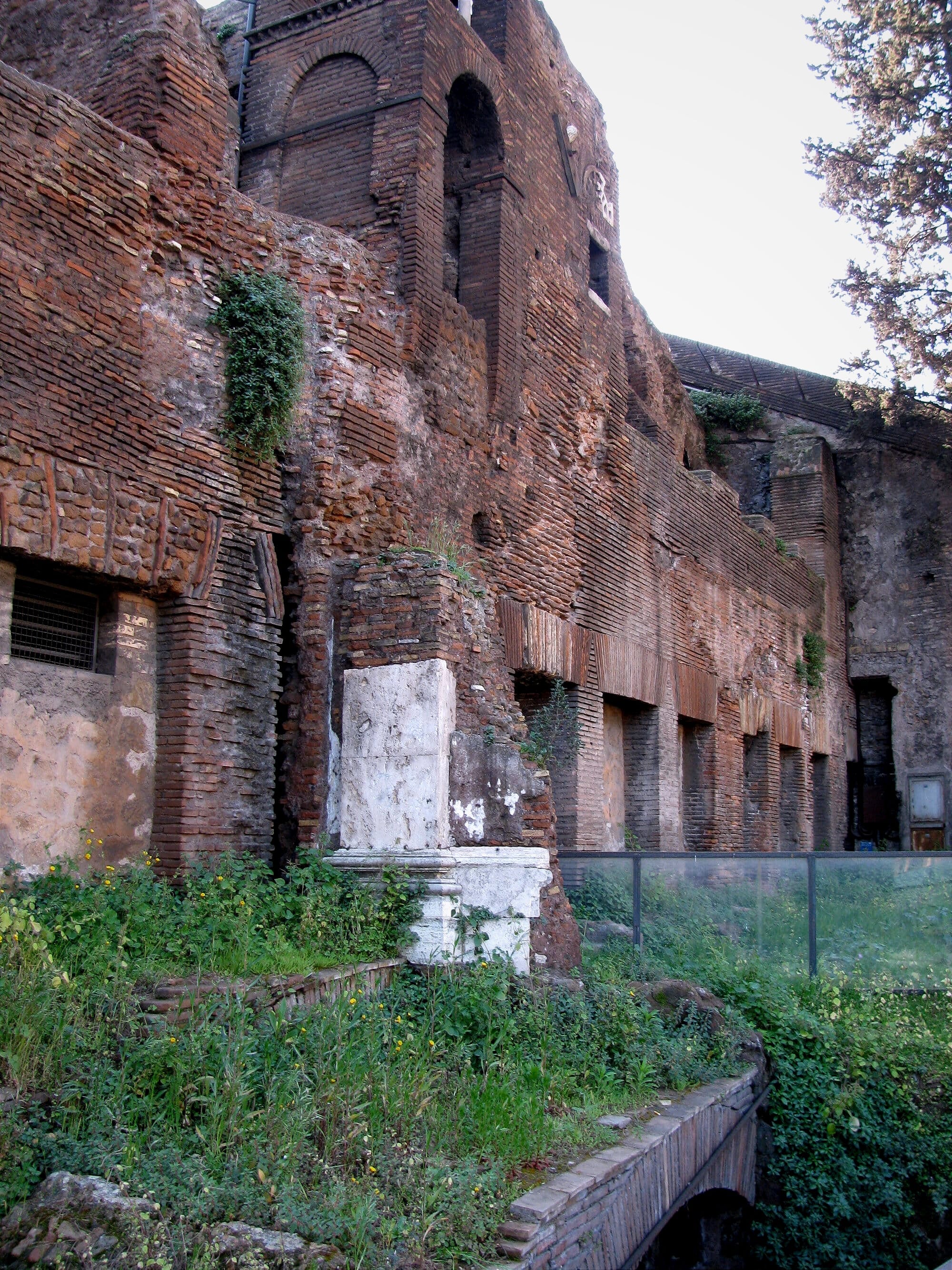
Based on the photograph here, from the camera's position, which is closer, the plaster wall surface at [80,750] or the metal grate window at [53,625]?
the plaster wall surface at [80,750]

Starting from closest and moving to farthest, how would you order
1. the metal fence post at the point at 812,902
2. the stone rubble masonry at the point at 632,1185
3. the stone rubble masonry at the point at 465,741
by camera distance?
1. the stone rubble masonry at the point at 632,1185
2. the stone rubble masonry at the point at 465,741
3. the metal fence post at the point at 812,902

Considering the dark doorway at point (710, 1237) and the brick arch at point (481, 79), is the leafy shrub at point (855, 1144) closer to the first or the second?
the dark doorway at point (710, 1237)

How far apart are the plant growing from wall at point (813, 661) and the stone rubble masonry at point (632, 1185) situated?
1280cm

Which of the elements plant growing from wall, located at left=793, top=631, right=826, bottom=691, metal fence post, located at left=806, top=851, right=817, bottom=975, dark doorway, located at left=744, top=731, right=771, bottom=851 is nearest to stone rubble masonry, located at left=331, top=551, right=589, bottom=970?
metal fence post, located at left=806, top=851, right=817, bottom=975

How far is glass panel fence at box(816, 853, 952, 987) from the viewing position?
8.12 metres

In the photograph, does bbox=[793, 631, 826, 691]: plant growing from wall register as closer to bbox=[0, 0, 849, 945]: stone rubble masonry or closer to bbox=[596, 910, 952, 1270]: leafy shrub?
bbox=[0, 0, 849, 945]: stone rubble masonry

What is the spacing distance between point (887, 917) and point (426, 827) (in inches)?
141

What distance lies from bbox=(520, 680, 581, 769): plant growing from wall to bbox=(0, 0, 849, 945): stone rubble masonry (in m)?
0.21

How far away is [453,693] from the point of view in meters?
7.31

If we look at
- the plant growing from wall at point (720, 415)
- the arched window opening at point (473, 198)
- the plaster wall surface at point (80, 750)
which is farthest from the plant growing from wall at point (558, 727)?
the plant growing from wall at point (720, 415)

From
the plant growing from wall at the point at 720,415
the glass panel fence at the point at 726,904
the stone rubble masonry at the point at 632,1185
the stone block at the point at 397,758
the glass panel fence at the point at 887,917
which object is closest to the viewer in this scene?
the stone rubble masonry at the point at 632,1185

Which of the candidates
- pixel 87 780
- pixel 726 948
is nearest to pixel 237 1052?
pixel 87 780

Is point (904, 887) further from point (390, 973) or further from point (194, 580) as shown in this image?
point (194, 580)

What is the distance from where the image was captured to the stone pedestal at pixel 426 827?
6883 mm
